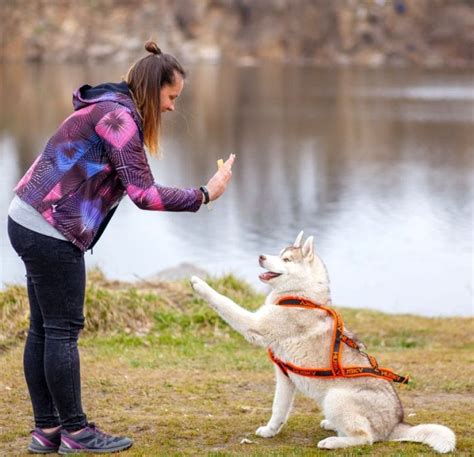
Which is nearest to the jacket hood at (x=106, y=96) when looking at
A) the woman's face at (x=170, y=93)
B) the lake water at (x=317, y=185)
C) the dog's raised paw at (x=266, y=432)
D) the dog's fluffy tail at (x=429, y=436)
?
the woman's face at (x=170, y=93)

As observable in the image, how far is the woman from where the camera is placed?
206 inches

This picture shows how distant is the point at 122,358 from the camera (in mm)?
9258

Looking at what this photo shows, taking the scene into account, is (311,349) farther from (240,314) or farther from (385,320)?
(385,320)

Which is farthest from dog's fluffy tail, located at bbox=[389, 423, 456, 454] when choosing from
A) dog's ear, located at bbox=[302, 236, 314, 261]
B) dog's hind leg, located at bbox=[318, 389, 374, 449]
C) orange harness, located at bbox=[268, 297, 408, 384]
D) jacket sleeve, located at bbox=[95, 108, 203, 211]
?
jacket sleeve, located at bbox=[95, 108, 203, 211]

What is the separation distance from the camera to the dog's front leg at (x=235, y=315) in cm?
584

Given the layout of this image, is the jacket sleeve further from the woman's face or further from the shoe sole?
the shoe sole

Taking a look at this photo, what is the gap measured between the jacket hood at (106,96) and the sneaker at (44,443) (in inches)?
72.3

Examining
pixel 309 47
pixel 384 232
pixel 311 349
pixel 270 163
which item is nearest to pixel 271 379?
pixel 311 349

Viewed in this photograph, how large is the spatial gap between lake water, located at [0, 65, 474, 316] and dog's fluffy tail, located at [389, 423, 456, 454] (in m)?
2.27

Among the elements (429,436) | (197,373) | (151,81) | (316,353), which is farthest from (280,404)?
(197,373)

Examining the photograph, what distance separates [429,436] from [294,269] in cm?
123

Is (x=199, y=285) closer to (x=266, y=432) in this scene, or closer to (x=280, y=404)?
(x=280, y=404)

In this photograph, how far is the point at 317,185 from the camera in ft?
91.4

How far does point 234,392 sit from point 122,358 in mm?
1684
